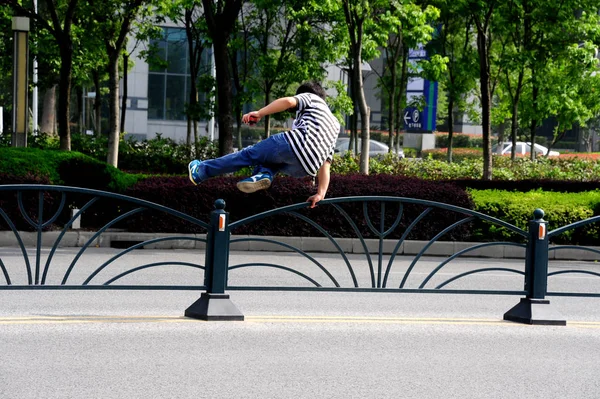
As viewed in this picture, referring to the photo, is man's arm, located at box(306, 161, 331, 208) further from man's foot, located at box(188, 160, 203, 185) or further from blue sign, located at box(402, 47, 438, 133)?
blue sign, located at box(402, 47, 438, 133)

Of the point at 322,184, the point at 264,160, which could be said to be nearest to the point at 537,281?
the point at 322,184

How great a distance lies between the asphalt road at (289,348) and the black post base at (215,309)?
119 mm

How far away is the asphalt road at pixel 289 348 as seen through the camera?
6.21 m

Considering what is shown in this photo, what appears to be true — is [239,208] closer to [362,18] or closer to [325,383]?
[362,18]

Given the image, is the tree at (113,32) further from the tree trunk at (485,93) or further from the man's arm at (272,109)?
the man's arm at (272,109)

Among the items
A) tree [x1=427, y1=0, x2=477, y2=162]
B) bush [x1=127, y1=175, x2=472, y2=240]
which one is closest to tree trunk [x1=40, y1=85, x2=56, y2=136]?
tree [x1=427, y1=0, x2=477, y2=162]

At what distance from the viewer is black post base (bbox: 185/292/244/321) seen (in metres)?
8.34

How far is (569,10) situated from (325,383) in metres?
18.6

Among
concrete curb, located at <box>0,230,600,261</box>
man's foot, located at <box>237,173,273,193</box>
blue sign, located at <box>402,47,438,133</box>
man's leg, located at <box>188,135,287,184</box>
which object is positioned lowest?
concrete curb, located at <box>0,230,600,261</box>

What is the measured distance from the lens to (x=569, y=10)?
22.7 metres

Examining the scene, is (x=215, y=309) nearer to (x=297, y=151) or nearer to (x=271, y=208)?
(x=297, y=151)

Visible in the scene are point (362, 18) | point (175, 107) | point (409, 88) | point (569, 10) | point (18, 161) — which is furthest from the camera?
point (175, 107)

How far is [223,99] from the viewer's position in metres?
19.3

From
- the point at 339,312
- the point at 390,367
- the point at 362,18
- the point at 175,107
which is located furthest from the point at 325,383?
the point at 175,107
